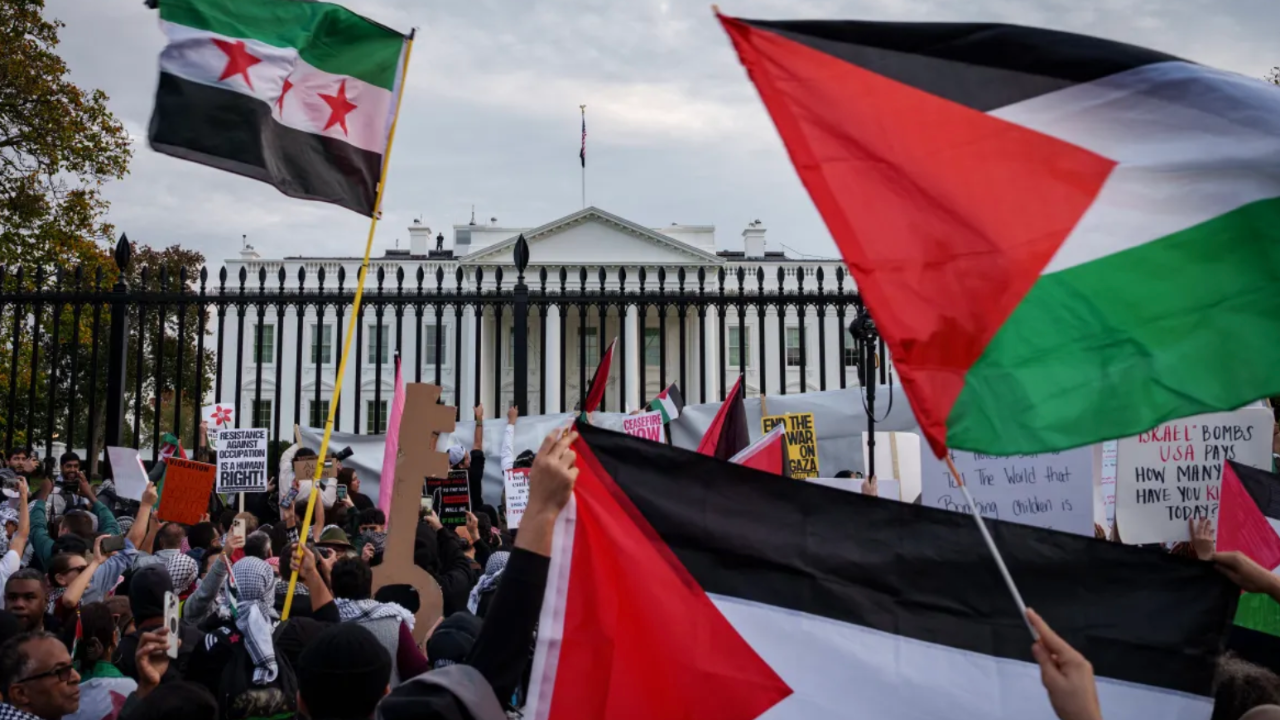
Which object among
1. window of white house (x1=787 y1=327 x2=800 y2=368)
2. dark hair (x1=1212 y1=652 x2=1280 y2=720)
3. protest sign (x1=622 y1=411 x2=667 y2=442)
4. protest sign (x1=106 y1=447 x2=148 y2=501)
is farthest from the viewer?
window of white house (x1=787 y1=327 x2=800 y2=368)

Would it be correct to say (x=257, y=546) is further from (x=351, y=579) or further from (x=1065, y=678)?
(x=1065, y=678)

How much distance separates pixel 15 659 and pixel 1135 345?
12.5 ft

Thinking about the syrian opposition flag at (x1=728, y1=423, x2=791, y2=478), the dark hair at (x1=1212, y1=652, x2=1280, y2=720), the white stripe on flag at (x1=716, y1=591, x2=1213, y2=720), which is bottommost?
the dark hair at (x1=1212, y1=652, x2=1280, y2=720)

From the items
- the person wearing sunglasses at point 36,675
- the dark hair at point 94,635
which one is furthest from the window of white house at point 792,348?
the person wearing sunglasses at point 36,675

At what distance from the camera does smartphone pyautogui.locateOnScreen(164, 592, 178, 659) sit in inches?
179

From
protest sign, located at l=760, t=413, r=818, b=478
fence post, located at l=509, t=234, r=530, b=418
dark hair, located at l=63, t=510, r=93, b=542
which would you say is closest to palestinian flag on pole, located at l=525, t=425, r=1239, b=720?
dark hair, located at l=63, t=510, r=93, b=542

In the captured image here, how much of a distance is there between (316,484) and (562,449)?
248 cm

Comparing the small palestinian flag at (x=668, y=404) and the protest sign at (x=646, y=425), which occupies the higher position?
the small palestinian flag at (x=668, y=404)

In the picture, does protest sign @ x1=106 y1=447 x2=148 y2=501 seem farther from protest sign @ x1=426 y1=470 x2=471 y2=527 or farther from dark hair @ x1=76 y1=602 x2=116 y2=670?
dark hair @ x1=76 y1=602 x2=116 y2=670

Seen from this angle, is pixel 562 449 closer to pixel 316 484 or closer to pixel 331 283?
pixel 316 484

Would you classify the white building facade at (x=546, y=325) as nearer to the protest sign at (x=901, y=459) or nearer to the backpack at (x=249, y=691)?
the protest sign at (x=901, y=459)

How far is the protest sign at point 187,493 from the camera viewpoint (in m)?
8.02

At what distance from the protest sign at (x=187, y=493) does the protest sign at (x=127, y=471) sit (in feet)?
5.23

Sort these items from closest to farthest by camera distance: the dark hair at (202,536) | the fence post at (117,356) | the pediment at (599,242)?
the dark hair at (202,536)
the fence post at (117,356)
the pediment at (599,242)
